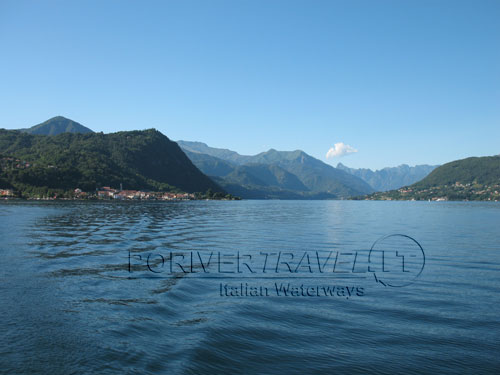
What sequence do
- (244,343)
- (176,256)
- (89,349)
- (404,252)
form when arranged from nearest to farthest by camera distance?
(89,349), (244,343), (176,256), (404,252)

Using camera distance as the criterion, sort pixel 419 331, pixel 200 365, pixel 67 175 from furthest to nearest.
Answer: pixel 67 175
pixel 419 331
pixel 200 365

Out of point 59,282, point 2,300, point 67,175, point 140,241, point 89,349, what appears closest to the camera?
point 89,349

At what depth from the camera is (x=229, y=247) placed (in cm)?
2684

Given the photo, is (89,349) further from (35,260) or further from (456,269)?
(456,269)

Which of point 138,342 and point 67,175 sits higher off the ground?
point 67,175

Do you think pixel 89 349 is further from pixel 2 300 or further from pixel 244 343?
pixel 2 300

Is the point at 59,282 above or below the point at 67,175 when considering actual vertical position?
below

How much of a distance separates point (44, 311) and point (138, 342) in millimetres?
4366

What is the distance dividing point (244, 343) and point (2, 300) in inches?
366

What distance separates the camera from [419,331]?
10.9 m

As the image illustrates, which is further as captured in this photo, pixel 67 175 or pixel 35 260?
pixel 67 175

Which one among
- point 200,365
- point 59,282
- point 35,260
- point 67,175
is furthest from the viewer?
point 67,175

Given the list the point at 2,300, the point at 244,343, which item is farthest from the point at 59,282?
the point at 244,343

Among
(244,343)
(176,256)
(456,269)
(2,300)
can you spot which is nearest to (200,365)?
(244,343)
